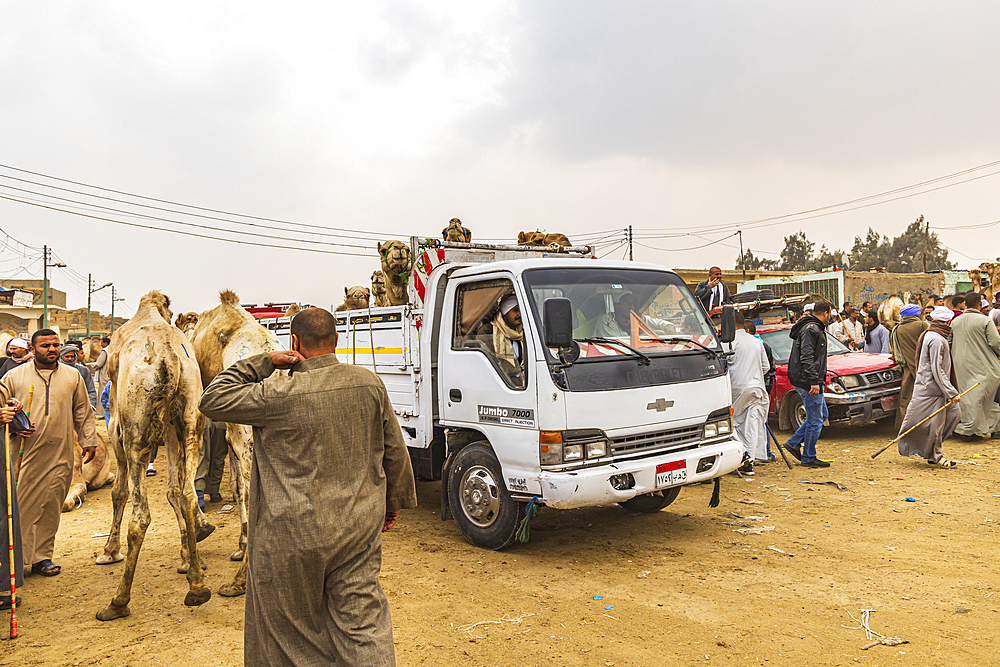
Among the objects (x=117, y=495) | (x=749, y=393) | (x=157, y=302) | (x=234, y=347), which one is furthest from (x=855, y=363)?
(x=117, y=495)

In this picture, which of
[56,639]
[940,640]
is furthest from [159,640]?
[940,640]

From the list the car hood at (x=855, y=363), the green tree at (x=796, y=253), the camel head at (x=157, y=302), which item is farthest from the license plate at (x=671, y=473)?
the green tree at (x=796, y=253)

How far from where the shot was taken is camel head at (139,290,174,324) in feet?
18.8

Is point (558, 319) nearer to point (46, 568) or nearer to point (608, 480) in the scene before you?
point (608, 480)

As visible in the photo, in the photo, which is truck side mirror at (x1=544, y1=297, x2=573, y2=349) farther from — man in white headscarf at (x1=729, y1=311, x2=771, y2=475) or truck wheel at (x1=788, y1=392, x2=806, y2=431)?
truck wheel at (x1=788, y1=392, x2=806, y2=431)

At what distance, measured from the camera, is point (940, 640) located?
414cm

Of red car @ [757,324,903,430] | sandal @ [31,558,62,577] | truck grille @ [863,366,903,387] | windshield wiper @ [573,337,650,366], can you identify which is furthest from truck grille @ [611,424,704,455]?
truck grille @ [863,366,903,387]

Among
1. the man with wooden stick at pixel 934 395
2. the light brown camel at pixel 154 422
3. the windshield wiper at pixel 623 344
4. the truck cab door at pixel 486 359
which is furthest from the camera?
the man with wooden stick at pixel 934 395

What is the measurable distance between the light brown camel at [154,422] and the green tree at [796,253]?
7132 cm

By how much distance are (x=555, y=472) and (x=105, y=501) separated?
6817mm

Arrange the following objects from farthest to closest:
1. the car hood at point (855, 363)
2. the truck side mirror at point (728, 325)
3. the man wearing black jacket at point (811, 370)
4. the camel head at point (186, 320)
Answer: the car hood at point (855, 363), the man wearing black jacket at point (811, 370), the camel head at point (186, 320), the truck side mirror at point (728, 325)

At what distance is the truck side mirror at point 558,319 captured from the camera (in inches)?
212

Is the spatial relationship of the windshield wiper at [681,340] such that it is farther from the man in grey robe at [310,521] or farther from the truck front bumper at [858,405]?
the truck front bumper at [858,405]

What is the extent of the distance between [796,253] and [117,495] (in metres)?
72.8
